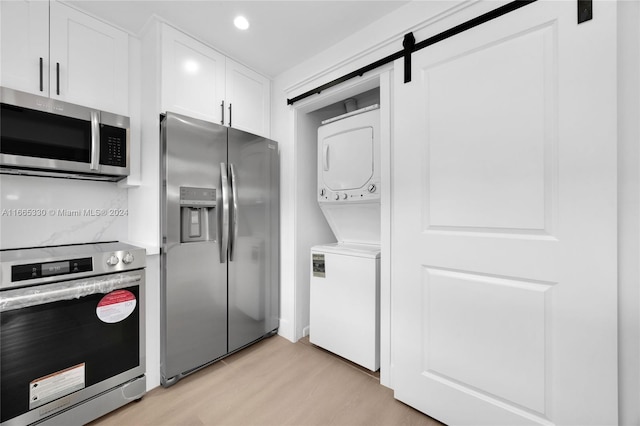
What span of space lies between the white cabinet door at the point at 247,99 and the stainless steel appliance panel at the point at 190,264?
1.18ft

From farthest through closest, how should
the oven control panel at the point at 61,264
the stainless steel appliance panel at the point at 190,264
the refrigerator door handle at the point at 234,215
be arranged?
1. the refrigerator door handle at the point at 234,215
2. the stainless steel appliance panel at the point at 190,264
3. the oven control panel at the point at 61,264

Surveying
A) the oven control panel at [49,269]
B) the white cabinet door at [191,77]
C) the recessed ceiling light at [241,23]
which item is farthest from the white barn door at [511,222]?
the oven control panel at [49,269]

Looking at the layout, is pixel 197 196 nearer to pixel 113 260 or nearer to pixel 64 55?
pixel 113 260

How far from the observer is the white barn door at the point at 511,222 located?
3.49 feet

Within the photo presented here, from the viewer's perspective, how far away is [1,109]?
52.0 inches

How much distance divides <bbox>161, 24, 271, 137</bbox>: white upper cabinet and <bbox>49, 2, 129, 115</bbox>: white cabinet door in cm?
39

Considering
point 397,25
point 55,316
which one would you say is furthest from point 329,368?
point 397,25

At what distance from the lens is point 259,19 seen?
183cm

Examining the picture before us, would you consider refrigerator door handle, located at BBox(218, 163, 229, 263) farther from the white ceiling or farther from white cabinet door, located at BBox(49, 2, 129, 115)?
the white ceiling

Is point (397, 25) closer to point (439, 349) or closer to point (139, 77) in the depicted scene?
point (139, 77)

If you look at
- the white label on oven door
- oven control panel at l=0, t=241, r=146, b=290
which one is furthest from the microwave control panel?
the white label on oven door

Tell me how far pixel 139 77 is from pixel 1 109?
2.79ft

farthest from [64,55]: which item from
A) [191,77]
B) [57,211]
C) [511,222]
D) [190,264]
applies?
[511,222]

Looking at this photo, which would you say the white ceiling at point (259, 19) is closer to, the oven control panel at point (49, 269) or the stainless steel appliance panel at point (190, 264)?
the stainless steel appliance panel at point (190, 264)
